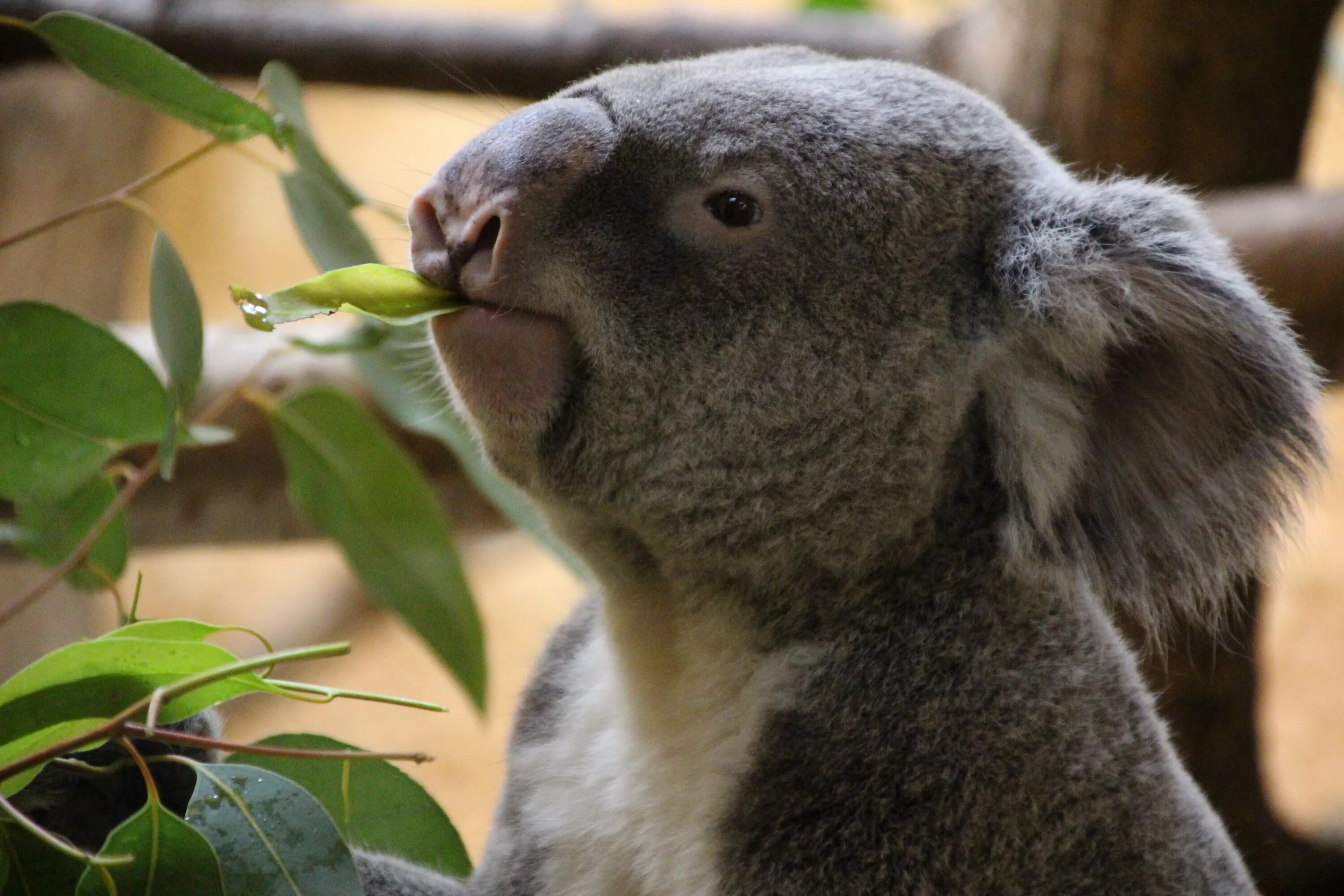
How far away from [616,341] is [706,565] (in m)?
0.35

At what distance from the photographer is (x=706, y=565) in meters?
1.90

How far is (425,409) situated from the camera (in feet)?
8.92

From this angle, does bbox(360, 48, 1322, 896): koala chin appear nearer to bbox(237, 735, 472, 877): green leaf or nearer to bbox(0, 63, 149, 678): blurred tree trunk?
bbox(237, 735, 472, 877): green leaf

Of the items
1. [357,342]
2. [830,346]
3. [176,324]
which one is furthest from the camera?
[357,342]

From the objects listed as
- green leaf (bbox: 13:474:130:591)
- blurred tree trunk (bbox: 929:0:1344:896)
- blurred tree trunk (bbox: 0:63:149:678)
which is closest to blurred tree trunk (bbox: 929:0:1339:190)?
blurred tree trunk (bbox: 929:0:1344:896)

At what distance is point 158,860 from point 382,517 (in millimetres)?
1312

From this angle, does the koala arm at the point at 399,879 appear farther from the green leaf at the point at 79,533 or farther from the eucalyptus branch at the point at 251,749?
the green leaf at the point at 79,533

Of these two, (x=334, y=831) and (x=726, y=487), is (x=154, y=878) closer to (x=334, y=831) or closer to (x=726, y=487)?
(x=334, y=831)

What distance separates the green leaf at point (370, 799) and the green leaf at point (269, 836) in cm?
23

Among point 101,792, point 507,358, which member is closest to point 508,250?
point 507,358

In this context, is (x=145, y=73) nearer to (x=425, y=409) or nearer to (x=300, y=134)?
(x=300, y=134)

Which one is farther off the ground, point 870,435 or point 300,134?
point 300,134

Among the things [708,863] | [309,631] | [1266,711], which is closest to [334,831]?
[708,863]

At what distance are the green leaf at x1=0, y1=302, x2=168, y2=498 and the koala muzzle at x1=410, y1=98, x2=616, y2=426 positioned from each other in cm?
56
